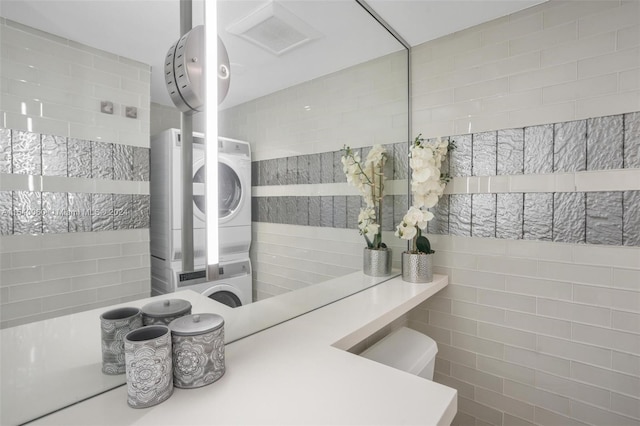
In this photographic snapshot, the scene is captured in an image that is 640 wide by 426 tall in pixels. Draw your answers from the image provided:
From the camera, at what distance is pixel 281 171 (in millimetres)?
1241

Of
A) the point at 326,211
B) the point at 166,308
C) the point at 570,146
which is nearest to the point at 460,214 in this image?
the point at 570,146

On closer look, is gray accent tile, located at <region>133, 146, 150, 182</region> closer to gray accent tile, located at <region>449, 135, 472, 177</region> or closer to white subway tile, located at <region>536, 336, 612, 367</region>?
gray accent tile, located at <region>449, 135, 472, 177</region>

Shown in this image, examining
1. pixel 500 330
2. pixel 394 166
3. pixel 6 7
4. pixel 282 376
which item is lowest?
pixel 500 330

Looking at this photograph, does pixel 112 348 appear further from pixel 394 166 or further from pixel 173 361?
pixel 394 166

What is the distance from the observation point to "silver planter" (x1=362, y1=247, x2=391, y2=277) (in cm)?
174

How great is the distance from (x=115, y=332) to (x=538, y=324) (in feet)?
5.90

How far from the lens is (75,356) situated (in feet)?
2.42

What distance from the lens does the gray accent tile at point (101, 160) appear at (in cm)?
71

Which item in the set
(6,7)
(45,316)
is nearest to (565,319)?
(45,316)

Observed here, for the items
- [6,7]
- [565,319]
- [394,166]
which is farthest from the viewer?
[394,166]

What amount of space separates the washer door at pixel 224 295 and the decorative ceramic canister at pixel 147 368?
26 cm

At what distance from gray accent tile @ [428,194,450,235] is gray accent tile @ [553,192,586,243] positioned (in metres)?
0.50

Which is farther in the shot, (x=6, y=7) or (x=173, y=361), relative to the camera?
(x=173, y=361)

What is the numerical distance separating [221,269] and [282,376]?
38 centimetres
